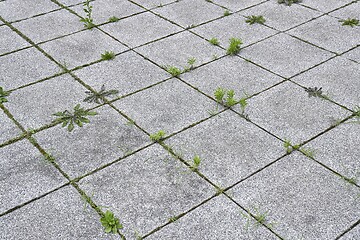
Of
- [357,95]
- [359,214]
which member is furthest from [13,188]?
[357,95]

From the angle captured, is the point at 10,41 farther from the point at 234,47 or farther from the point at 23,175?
the point at 234,47

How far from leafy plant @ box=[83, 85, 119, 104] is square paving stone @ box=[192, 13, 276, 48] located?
1.55 meters

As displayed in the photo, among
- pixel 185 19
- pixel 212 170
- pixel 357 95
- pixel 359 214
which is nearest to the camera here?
pixel 359 214

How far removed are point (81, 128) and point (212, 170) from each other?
1.23 m

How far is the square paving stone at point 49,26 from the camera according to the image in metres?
5.25

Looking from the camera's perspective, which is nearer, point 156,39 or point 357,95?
point 357,95

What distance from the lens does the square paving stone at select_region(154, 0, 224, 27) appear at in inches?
223

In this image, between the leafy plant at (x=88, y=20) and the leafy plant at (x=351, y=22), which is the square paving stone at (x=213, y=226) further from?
the leafy plant at (x=351, y=22)

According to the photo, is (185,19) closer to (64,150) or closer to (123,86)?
(123,86)

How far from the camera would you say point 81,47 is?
5023 mm

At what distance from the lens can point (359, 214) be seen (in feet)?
10.00

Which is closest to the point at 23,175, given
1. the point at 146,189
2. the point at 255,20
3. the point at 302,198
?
the point at 146,189

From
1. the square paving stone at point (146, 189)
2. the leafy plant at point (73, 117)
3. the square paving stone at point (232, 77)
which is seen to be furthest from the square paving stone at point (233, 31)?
the square paving stone at point (146, 189)

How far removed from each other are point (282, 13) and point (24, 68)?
132 inches
